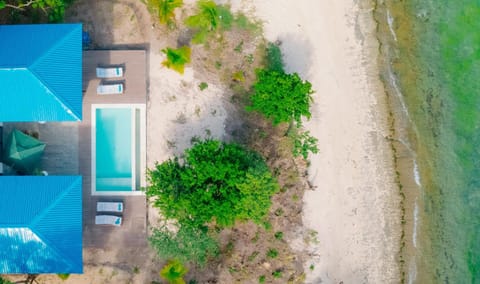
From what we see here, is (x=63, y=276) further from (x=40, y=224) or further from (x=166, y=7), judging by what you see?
(x=166, y=7)

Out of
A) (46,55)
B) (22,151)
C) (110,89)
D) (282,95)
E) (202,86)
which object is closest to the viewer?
(46,55)

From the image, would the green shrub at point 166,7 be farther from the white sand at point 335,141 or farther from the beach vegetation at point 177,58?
the white sand at point 335,141

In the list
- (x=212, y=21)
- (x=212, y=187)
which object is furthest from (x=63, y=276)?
(x=212, y=21)

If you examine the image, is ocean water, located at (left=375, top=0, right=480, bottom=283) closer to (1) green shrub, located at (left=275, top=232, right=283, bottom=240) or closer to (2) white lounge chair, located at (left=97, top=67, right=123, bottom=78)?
(1) green shrub, located at (left=275, top=232, right=283, bottom=240)

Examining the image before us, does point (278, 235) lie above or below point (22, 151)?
below

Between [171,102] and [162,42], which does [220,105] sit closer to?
[171,102]

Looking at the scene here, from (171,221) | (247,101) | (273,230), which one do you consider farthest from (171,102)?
(273,230)

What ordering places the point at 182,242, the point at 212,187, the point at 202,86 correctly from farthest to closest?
1. the point at 202,86
2. the point at 182,242
3. the point at 212,187
